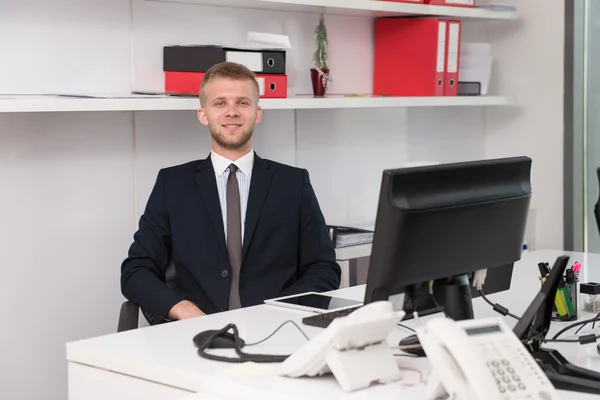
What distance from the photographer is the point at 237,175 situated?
10.3ft

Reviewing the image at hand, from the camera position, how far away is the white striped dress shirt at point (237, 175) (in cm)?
311

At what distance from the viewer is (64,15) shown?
10.8 ft

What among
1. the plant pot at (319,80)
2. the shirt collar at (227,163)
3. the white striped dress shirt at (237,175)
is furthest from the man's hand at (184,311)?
the plant pot at (319,80)

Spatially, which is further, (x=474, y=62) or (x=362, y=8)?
(x=474, y=62)

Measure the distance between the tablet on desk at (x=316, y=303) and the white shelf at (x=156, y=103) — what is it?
0.91 m

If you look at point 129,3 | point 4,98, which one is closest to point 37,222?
point 4,98

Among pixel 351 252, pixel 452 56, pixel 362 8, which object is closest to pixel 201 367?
pixel 351 252

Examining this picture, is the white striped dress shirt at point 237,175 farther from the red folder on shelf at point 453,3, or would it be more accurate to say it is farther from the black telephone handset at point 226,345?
the red folder on shelf at point 453,3

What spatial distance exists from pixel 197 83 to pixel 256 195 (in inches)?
21.6

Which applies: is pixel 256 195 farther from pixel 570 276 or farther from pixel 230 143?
pixel 570 276

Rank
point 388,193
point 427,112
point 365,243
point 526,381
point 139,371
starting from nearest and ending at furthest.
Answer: point 526,381
point 388,193
point 139,371
point 365,243
point 427,112

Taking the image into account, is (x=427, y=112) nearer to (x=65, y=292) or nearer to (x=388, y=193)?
(x=65, y=292)

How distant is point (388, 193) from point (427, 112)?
9.48 feet

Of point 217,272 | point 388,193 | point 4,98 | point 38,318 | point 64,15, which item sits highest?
point 64,15
